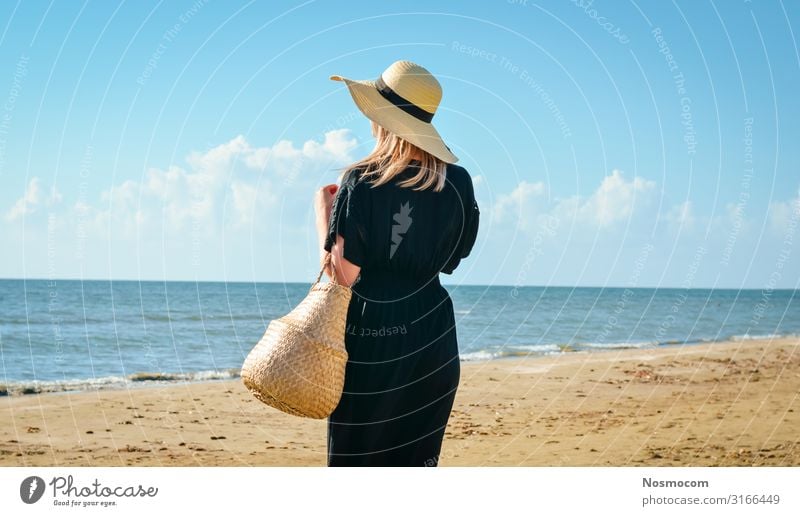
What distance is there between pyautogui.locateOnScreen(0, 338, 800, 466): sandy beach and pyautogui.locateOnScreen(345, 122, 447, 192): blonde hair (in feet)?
13.1

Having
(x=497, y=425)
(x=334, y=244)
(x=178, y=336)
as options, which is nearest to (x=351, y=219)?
A: (x=334, y=244)

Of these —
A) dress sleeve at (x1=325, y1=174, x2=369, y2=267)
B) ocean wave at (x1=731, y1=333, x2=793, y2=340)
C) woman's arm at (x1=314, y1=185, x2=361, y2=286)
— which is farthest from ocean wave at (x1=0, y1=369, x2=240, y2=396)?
ocean wave at (x1=731, y1=333, x2=793, y2=340)

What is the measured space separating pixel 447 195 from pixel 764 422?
6.40m

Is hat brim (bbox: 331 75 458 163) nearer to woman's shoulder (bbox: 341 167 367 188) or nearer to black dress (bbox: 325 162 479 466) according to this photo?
black dress (bbox: 325 162 479 466)

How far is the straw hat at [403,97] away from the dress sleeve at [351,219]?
0.31m

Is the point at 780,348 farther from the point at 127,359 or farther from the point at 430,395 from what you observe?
the point at 430,395

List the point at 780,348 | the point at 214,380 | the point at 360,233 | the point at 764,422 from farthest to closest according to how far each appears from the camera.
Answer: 1. the point at 780,348
2. the point at 214,380
3. the point at 764,422
4. the point at 360,233

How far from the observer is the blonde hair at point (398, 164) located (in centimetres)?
290

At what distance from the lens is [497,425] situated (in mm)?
8141

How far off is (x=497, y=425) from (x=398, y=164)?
5.64m

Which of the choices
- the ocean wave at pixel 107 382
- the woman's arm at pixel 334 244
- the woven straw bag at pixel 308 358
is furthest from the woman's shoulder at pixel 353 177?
the ocean wave at pixel 107 382

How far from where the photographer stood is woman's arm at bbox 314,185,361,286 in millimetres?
2938
